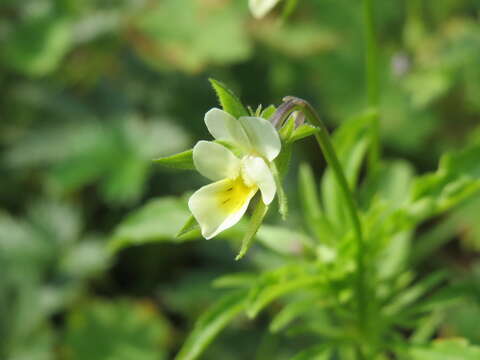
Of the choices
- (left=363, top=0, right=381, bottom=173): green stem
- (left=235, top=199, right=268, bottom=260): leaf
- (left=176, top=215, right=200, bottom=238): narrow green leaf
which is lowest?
(left=235, top=199, right=268, bottom=260): leaf

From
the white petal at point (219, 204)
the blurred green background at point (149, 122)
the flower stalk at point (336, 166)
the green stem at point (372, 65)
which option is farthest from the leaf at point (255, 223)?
the blurred green background at point (149, 122)

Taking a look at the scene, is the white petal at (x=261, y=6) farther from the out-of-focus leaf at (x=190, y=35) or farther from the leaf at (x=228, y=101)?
the out-of-focus leaf at (x=190, y=35)

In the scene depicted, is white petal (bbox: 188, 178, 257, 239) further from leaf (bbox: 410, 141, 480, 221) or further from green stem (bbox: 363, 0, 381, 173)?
green stem (bbox: 363, 0, 381, 173)

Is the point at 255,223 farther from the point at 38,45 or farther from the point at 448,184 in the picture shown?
the point at 38,45

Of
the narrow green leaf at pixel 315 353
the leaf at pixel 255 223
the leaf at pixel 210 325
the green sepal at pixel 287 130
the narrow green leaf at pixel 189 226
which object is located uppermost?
the green sepal at pixel 287 130

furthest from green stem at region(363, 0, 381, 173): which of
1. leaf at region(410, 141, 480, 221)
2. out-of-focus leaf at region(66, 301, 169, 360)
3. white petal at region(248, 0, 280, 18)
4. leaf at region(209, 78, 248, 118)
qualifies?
Answer: out-of-focus leaf at region(66, 301, 169, 360)

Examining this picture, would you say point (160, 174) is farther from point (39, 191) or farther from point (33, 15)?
point (33, 15)

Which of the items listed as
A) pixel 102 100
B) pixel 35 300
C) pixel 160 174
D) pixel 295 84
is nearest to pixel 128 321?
pixel 35 300
